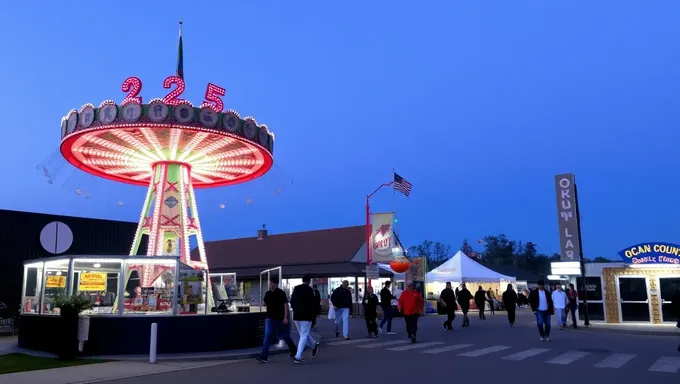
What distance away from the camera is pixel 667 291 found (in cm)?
2409

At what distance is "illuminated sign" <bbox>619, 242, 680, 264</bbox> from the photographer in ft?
78.9

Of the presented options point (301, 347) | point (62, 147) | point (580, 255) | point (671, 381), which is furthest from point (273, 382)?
point (580, 255)

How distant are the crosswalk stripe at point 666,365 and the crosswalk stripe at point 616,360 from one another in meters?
0.57

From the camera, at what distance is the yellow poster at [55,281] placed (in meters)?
14.2

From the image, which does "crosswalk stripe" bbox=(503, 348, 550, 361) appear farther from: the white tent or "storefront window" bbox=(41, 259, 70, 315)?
the white tent

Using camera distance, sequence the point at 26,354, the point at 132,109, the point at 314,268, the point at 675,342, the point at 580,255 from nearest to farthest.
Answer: the point at 26,354 < the point at 675,342 < the point at 132,109 < the point at 580,255 < the point at 314,268

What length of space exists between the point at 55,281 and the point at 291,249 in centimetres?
2941

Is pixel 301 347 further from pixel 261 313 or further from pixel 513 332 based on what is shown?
pixel 513 332

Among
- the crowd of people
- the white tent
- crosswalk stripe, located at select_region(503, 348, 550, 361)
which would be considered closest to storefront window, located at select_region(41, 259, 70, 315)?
the crowd of people

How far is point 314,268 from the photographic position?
127 feet

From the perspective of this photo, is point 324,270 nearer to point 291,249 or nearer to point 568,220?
point 291,249

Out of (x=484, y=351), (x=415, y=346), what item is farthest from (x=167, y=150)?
(x=484, y=351)

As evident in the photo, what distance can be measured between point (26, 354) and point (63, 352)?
5.86ft

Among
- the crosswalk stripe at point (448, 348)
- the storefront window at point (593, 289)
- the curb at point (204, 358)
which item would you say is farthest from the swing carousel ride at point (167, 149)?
the storefront window at point (593, 289)
